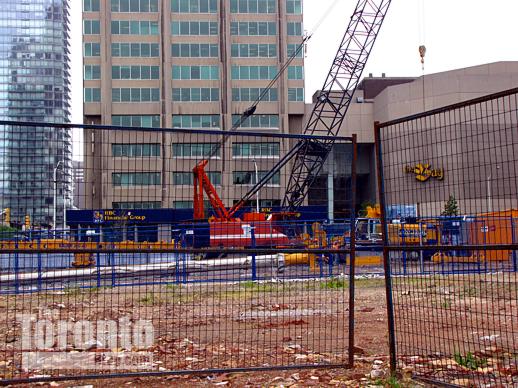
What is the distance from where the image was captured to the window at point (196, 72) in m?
60.7

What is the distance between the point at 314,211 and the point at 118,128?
279 centimetres

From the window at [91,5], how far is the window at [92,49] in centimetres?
356

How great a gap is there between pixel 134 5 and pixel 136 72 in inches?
279

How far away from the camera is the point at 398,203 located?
665 centimetres

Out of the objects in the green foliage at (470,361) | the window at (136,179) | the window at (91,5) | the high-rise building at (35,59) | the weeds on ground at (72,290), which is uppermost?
the high-rise building at (35,59)

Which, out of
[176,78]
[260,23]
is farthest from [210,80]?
[260,23]

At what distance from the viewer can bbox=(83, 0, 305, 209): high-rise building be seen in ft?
195

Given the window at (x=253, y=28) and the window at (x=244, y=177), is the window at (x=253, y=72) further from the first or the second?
the window at (x=244, y=177)

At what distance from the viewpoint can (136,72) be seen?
2371 inches

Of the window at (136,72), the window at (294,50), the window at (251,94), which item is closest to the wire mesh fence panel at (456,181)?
the window at (251,94)

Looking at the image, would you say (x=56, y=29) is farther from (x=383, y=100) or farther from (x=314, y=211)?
(x=314, y=211)

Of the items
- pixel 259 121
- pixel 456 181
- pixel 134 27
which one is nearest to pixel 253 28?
pixel 259 121

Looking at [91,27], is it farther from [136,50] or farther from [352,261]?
[352,261]

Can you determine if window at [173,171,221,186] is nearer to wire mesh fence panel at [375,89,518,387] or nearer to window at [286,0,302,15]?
wire mesh fence panel at [375,89,518,387]
